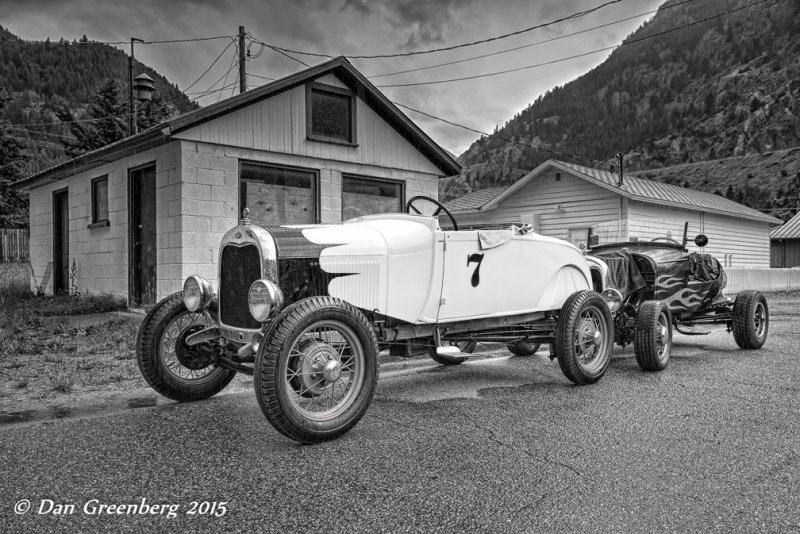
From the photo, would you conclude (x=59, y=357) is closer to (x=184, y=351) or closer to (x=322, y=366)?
(x=184, y=351)

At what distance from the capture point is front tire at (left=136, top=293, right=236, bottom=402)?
14.0ft

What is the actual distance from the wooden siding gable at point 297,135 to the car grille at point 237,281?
6602mm

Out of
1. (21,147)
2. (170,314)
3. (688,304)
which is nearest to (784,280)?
(688,304)

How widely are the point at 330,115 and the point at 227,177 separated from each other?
9.25 ft

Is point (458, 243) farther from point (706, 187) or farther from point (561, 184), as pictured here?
point (706, 187)

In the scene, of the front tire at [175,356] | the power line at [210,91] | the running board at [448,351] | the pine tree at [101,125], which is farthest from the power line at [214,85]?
the running board at [448,351]

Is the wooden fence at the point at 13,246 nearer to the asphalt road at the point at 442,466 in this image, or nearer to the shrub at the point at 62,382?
the shrub at the point at 62,382

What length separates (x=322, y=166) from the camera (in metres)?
11.7

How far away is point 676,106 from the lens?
420ft

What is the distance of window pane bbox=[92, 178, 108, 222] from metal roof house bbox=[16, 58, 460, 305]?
0.07ft

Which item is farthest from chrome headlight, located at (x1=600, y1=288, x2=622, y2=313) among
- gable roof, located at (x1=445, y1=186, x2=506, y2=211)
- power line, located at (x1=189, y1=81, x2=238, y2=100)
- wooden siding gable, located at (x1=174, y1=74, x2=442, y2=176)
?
power line, located at (x1=189, y1=81, x2=238, y2=100)

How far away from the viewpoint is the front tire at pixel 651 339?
5.83 meters

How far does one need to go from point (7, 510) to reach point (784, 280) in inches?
1117

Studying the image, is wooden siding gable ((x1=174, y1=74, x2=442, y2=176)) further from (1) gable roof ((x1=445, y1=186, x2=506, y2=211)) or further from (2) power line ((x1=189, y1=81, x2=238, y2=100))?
(1) gable roof ((x1=445, y1=186, x2=506, y2=211))
